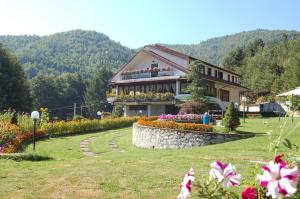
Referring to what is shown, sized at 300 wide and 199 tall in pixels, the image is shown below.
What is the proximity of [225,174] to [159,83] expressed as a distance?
40930 millimetres

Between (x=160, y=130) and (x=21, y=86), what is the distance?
32.7 m

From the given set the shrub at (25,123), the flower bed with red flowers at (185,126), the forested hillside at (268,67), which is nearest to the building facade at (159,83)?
the forested hillside at (268,67)

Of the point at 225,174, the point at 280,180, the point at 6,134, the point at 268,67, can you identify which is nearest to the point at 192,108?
the point at 6,134

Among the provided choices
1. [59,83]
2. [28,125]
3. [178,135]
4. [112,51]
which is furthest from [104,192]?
[112,51]

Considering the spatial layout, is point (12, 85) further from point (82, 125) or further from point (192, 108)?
point (192, 108)

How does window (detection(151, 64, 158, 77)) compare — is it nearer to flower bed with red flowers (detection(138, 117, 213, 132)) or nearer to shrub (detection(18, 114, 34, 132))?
shrub (detection(18, 114, 34, 132))

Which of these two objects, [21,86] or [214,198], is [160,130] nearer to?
[214,198]

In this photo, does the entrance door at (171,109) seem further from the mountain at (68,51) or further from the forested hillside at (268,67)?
the mountain at (68,51)

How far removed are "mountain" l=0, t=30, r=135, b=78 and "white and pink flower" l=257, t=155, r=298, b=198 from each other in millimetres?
129432

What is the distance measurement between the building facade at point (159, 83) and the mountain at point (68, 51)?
86.7 m

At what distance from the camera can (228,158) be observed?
1245 cm

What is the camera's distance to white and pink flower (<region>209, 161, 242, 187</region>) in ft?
8.63

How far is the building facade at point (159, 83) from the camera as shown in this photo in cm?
4106

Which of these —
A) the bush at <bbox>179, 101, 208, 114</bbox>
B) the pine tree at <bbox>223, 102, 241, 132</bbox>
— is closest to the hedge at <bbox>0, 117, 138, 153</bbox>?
the bush at <bbox>179, 101, 208, 114</bbox>
